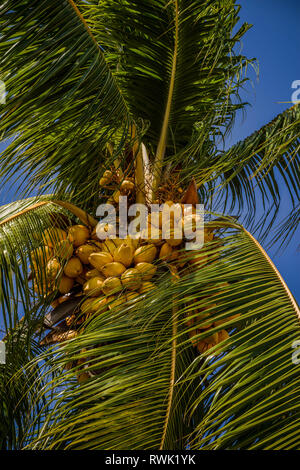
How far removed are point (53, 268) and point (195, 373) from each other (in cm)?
101

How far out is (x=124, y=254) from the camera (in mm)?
2150

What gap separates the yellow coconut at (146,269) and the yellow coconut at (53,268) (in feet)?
1.46

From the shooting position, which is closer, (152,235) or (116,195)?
(152,235)

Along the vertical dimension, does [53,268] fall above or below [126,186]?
below

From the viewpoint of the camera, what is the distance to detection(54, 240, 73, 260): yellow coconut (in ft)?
7.47

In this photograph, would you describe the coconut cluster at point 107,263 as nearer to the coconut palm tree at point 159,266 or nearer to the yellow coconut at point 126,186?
the coconut palm tree at point 159,266

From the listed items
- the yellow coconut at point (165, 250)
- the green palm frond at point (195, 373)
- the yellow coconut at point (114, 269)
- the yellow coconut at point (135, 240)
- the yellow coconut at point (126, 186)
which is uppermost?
the yellow coconut at point (126, 186)

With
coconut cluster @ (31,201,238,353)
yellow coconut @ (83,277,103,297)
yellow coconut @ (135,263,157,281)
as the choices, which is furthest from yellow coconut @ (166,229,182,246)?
yellow coconut @ (83,277,103,297)

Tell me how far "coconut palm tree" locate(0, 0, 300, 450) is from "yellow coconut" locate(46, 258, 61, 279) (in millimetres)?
59

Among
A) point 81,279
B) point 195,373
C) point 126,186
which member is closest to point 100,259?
point 81,279

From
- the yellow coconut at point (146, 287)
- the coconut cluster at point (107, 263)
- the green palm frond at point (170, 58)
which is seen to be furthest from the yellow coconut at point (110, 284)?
the green palm frond at point (170, 58)

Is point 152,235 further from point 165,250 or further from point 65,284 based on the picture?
point 65,284

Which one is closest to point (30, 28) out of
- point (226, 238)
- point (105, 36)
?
point (105, 36)

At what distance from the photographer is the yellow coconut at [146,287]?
2006 mm
